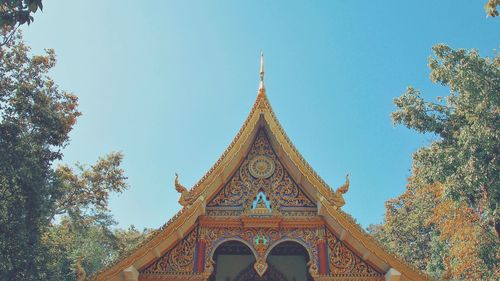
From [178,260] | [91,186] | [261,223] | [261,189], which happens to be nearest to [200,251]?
[178,260]

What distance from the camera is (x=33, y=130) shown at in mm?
14078

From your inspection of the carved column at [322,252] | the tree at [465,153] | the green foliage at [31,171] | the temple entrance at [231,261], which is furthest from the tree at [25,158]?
the tree at [465,153]

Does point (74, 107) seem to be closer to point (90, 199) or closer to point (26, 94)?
point (26, 94)

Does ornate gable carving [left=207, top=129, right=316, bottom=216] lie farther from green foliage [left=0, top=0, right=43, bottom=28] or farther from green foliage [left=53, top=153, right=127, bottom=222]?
green foliage [left=53, top=153, right=127, bottom=222]

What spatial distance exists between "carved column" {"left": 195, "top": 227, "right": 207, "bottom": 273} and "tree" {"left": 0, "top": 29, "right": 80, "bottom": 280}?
7.94 meters

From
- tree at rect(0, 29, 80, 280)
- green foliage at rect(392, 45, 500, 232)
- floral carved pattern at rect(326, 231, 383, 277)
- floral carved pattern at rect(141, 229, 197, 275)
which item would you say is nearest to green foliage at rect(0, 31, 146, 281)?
tree at rect(0, 29, 80, 280)

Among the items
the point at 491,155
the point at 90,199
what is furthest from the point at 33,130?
the point at 491,155

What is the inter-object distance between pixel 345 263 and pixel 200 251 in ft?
7.81

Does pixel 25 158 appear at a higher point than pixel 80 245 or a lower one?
lower

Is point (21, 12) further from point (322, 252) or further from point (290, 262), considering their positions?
point (290, 262)

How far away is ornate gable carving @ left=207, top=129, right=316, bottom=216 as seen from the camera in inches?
274

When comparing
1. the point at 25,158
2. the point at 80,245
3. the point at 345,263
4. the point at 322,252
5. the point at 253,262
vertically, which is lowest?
the point at 345,263

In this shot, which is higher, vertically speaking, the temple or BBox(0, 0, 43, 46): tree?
BBox(0, 0, 43, 46): tree

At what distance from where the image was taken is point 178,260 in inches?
257
